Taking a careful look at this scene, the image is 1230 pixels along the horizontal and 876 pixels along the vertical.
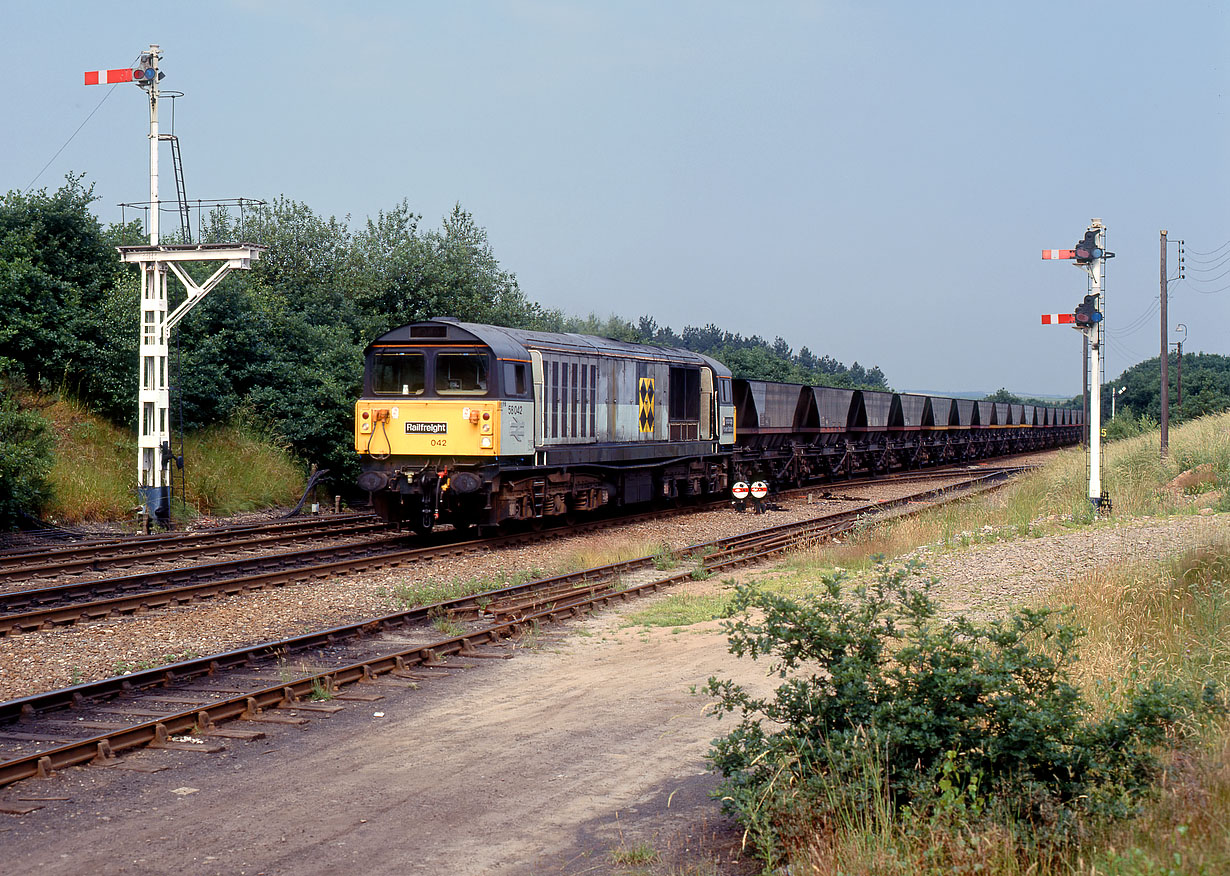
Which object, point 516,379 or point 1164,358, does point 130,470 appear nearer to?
point 516,379

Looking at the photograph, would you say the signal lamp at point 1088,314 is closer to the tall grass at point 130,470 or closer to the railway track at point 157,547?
the railway track at point 157,547

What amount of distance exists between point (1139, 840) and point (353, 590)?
1066 centimetres

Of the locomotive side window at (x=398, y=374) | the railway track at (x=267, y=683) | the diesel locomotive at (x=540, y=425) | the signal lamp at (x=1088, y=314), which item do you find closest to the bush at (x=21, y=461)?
the diesel locomotive at (x=540, y=425)

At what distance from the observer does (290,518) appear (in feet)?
75.4

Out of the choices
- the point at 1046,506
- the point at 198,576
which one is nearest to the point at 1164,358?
the point at 1046,506

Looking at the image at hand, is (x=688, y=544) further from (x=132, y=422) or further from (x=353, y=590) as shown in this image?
(x=132, y=422)

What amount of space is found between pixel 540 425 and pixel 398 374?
250 centimetres

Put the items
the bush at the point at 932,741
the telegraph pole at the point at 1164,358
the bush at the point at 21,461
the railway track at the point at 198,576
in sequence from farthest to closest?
the telegraph pole at the point at 1164,358 < the bush at the point at 21,461 < the railway track at the point at 198,576 < the bush at the point at 932,741

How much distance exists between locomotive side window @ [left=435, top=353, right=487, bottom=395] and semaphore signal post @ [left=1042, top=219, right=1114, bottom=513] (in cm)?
955

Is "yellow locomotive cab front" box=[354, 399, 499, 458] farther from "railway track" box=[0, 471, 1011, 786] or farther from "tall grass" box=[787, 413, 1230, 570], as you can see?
"tall grass" box=[787, 413, 1230, 570]

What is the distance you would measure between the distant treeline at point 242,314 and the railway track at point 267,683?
12.0m

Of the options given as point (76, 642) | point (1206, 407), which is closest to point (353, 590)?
point (76, 642)

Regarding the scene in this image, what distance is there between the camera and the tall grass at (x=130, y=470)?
68.0ft

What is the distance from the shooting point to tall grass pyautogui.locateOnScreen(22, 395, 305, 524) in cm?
2073
